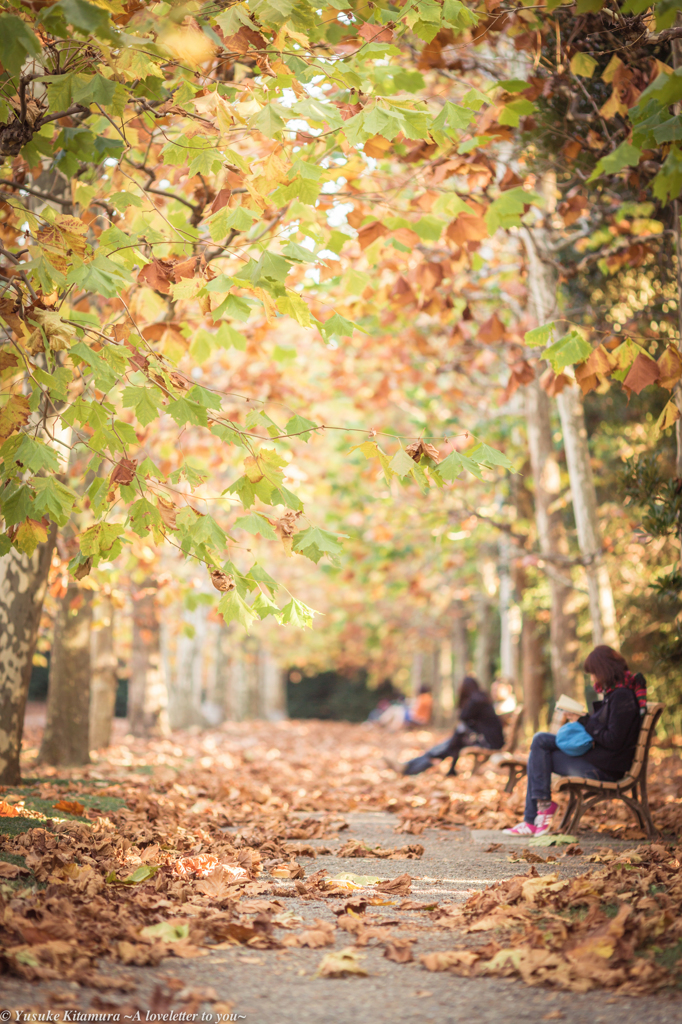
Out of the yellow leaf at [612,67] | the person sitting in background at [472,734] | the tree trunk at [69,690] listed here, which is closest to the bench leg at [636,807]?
the person sitting in background at [472,734]

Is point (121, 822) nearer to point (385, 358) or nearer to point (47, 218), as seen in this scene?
point (47, 218)

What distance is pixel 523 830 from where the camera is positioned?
6219mm

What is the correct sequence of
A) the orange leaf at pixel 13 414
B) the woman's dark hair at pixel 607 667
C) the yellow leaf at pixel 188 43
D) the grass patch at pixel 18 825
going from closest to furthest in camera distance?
1. the yellow leaf at pixel 188 43
2. the orange leaf at pixel 13 414
3. the grass patch at pixel 18 825
4. the woman's dark hair at pixel 607 667

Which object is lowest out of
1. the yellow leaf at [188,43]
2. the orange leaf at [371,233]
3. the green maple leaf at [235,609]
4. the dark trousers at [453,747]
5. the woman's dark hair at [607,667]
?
the dark trousers at [453,747]

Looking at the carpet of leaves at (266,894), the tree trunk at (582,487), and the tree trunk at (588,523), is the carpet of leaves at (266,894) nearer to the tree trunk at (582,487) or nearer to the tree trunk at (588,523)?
the tree trunk at (588,523)

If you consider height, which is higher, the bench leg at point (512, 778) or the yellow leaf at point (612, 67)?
the yellow leaf at point (612, 67)

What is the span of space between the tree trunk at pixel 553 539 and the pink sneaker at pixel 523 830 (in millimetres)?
3742

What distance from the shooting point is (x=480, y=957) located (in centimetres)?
332

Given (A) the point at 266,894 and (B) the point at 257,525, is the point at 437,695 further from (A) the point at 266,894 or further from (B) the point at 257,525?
(B) the point at 257,525

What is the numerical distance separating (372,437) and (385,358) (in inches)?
367

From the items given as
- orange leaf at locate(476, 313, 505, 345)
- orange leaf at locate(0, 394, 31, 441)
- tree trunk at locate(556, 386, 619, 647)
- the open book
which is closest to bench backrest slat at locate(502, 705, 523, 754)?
tree trunk at locate(556, 386, 619, 647)

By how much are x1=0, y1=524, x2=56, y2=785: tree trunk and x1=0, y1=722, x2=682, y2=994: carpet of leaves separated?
396mm

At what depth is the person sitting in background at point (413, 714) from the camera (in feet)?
67.2

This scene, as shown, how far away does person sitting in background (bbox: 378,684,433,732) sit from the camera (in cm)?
2047
